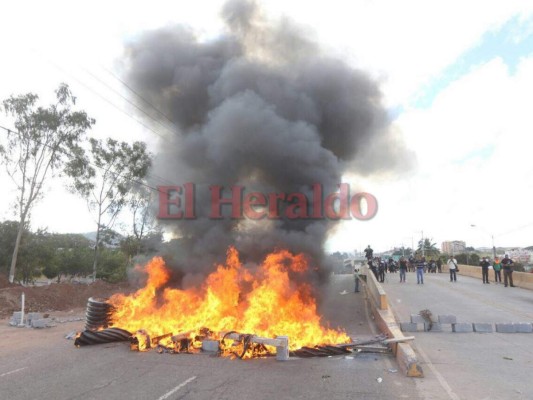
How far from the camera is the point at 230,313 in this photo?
365 inches

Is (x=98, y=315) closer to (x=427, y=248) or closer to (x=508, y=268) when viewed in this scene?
(x=508, y=268)

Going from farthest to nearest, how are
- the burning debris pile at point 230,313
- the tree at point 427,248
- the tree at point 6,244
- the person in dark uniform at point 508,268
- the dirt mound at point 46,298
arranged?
the tree at point 427,248
the tree at point 6,244
the person in dark uniform at point 508,268
the dirt mound at point 46,298
the burning debris pile at point 230,313

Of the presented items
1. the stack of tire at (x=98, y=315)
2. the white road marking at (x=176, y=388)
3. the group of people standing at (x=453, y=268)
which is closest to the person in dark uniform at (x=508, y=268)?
the group of people standing at (x=453, y=268)

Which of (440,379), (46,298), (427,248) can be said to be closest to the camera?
(440,379)

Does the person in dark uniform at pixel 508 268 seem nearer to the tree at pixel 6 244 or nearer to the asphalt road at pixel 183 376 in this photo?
the asphalt road at pixel 183 376

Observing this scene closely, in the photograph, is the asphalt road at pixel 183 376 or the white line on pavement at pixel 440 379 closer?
the white line on pavement at pixel 440 379

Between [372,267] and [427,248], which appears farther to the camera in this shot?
[427,248]

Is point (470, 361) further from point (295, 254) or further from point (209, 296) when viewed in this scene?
point (209, 296)

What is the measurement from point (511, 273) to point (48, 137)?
1040 inches

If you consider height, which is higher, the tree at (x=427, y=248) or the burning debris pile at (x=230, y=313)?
the tree at (x=427, y=248)

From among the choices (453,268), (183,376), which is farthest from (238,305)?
(453,268)

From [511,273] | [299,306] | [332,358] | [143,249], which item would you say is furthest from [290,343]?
[143,249]

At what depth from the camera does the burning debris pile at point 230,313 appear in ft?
25.8

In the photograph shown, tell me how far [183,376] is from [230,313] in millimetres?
3243
